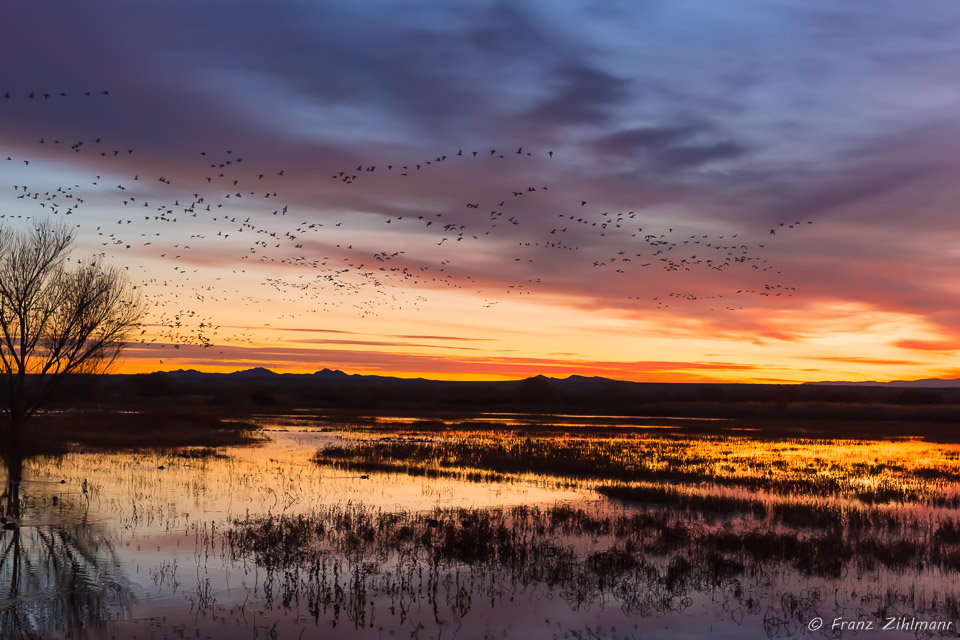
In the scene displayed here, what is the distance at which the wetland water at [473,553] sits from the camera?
11.8 m

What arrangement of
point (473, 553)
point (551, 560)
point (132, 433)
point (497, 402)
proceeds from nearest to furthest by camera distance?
point (551, 560) < point (473, 553) < point (132, 433) < point (497, 402)

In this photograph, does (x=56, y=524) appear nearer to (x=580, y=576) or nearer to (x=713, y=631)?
(x=580, y=576)

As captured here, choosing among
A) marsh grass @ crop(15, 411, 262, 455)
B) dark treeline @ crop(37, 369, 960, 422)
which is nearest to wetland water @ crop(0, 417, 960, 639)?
marsh grass @ crop(15, 411, 262, 455)

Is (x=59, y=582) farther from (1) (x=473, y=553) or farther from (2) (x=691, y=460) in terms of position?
(2) (x=691, y=460)

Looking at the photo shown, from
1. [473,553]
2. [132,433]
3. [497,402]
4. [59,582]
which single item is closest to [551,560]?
[473,553]

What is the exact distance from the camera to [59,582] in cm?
1331

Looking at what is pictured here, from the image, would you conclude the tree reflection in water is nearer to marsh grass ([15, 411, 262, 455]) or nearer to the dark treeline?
marsh grass ([15, 411, 262, 455])

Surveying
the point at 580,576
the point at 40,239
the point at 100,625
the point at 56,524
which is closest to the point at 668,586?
the point at 580,576

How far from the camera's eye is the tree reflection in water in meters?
11.0

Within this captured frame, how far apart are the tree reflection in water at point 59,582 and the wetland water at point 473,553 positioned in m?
0.06

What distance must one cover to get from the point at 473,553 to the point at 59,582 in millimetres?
7502

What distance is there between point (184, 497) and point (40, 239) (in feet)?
74.2

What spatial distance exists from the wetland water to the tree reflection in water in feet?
0.18

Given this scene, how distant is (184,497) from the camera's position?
2323cm
